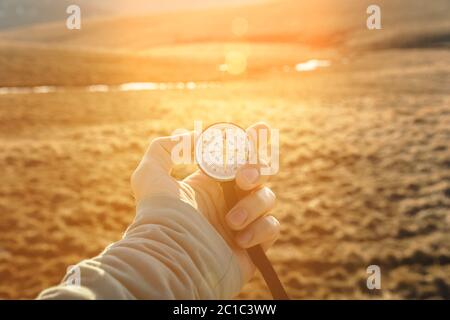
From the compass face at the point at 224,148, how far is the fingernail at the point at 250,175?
0.07 meters

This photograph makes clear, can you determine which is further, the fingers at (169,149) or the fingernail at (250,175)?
the fingers at (169,149)

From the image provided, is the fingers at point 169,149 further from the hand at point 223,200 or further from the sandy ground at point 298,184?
the sandy ground at point 298,184

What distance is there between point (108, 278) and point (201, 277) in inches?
21.4

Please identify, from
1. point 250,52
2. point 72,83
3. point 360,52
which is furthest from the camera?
point 250,52

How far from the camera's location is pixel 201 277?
2145mm

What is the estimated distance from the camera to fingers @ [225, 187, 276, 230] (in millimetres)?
2381

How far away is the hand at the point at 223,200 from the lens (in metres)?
2.40

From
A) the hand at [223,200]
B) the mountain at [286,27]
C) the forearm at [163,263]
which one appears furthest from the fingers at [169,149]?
the mountain at [286,27]

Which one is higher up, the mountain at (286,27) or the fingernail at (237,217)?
the mountain at (286,27)

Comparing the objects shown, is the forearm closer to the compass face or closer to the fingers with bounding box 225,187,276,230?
the fingers with bounding box 225,187,276,230

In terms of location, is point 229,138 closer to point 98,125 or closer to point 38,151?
point 38,151

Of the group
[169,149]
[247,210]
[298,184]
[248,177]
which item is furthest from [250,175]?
[298,184]

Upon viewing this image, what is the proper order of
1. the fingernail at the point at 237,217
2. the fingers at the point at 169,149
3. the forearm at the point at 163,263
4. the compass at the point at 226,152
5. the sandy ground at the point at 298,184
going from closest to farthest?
the forearm at the point at 163,263, the fingernail at the point at 237,217, the compass at the point at 226,152, the fingers at the point at 169,149, the sandy ground at the point at 298,184
